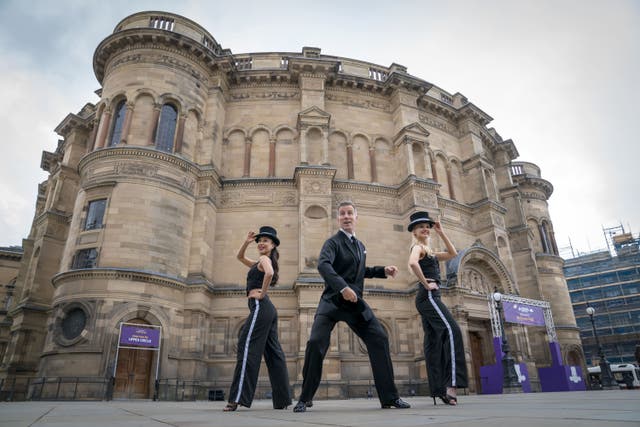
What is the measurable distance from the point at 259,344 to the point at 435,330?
2.39 m

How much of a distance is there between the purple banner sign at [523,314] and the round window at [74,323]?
54.2 ft

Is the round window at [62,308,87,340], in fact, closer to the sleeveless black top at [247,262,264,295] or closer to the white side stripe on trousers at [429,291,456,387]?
the sleeveless black top at [247,262,264,295]

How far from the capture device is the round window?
1394 cm

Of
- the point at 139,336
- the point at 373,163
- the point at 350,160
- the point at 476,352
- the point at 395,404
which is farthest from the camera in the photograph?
the point at 373,163

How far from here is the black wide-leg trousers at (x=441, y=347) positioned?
17.2ft

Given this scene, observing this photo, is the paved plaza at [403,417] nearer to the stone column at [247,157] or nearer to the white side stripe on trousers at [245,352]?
the white side stripe on trousers at [245,352]

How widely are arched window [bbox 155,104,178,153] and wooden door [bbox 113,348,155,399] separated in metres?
8.43

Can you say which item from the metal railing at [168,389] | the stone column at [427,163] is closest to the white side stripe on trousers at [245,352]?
the metal railing at [168,389]

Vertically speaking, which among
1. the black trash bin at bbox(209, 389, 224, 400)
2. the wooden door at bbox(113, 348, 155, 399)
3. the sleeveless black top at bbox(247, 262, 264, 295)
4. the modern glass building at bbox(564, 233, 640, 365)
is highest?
the modern glass building at bbox(564, 233, 640, 365)

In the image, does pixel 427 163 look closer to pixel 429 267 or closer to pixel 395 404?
pixel 429 267

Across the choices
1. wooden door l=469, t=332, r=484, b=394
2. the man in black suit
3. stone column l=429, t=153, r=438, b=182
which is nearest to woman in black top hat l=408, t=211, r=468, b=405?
the man in black suit

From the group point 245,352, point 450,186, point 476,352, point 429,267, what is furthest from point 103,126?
point 476,352

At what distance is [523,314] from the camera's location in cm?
1839

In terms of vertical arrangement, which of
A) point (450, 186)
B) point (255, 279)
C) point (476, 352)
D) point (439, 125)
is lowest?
point (476, 352)
